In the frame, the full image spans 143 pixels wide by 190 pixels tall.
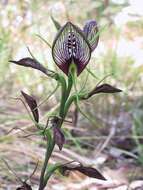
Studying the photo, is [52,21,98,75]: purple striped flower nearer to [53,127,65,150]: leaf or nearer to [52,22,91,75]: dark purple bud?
[52,22,91,75]: dark purple bud

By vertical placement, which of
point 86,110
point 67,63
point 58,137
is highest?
point 67,63

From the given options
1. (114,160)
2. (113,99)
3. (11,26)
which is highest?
(11,26)

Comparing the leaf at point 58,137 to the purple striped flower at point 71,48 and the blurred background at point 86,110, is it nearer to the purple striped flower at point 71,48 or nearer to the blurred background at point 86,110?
the purple striped flower at point 71,48

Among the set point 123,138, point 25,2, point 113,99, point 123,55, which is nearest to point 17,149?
point 123,138

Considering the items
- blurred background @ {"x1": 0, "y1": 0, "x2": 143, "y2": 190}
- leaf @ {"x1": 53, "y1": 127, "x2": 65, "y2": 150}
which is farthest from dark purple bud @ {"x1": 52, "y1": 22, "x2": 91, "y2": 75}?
blurred background @ {"x1": 0, "y1": 0, "x2": 143, "y2": 190}

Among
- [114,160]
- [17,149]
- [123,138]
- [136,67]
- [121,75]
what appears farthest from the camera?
[121,75]

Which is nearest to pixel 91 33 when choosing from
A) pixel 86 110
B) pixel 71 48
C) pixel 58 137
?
pixel 71 48

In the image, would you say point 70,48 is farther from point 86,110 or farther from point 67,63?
point 86,110

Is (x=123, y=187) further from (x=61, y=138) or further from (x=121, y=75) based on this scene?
(x=121, y=75)
